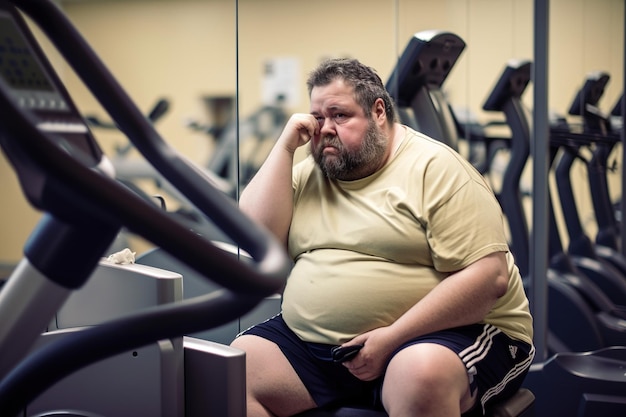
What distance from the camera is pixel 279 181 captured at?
1.93 metres

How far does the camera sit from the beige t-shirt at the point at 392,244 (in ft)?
5.90

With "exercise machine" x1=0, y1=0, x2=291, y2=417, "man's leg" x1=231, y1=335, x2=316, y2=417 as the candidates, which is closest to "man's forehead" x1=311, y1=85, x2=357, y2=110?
"man's leg" x1=231, y1=335, x2=316, y2=417

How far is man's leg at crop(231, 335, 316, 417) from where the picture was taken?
71.7 inches

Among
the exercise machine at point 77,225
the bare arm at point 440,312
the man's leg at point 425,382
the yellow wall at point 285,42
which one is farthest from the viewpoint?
the yellow wall at point 285,42

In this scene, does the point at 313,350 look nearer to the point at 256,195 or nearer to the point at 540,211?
the point at 256,195

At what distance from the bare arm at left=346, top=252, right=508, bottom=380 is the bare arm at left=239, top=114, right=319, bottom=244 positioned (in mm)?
346

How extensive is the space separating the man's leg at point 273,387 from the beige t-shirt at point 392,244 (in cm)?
8

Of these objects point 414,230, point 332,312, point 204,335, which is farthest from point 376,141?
point 204,335

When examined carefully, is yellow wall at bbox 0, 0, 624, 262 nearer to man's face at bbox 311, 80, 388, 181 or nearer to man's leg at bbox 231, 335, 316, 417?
man's face at bbox 311, 80, 388, 181

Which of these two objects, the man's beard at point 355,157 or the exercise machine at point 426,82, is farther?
the exercise machine at point 426,82

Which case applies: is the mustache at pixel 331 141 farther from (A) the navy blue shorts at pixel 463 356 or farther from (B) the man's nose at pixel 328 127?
(A) the navy blue shorts at pixel 463 356

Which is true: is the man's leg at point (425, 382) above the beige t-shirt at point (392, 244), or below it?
below

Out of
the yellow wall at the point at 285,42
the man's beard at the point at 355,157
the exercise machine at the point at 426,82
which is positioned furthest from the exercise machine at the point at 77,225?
the yellow wall at the point at 285,42

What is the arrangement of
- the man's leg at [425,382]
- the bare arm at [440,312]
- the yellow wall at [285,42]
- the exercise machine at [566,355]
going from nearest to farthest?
the man's leg at [425,382], the bare arm at [440,312], the exercise machine at [566,355], the yellow wall at [285,42]
